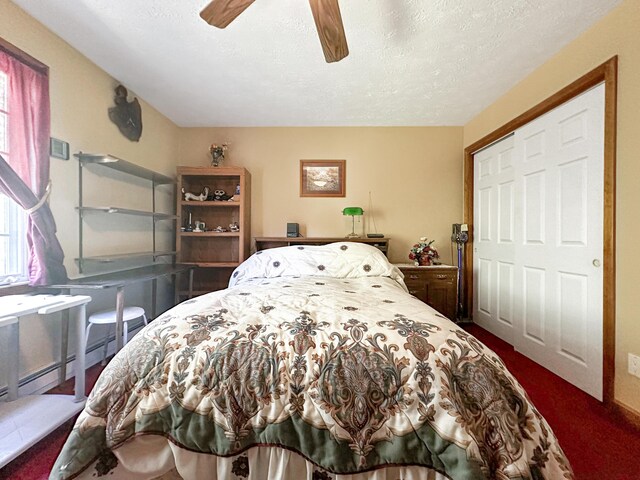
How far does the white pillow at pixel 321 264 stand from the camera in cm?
238

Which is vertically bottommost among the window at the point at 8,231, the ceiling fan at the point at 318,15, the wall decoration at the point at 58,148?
the window at the point at 8,231

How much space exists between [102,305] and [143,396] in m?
1.79

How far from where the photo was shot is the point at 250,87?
7.68 ft

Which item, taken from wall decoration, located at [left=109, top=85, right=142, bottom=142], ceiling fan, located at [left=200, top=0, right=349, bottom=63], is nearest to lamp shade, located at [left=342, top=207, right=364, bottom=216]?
ceiling fan, located at [left=200, top=0, right=349, bottom=63]

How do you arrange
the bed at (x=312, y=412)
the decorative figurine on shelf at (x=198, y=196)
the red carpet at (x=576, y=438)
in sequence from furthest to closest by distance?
the decorative figurine on shelf at (x=198, y=196), the red carpet at (x=576, y=438), the bed at (x=312, y=412)

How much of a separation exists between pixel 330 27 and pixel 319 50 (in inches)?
21.1

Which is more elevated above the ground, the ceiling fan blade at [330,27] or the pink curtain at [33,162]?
the ceiling fan blade at [330,27]

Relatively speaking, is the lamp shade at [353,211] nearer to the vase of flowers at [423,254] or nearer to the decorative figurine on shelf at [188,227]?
the vase of flowers at [423,254]

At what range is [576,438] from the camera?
53.1 inches

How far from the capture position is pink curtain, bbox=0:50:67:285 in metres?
1.53

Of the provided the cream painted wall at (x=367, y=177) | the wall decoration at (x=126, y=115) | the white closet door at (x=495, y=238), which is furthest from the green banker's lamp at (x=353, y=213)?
the wall decoration at (x=126, y=115)

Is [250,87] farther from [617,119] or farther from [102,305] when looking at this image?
[617,119]

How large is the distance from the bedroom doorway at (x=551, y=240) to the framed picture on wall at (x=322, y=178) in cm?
164

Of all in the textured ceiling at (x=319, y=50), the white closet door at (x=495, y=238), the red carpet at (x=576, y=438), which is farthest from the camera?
the white closet door at (x=495, y=238)
